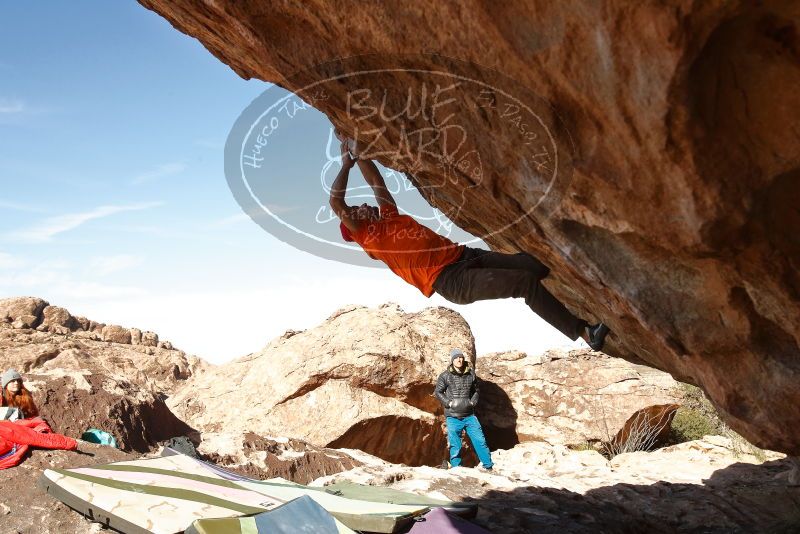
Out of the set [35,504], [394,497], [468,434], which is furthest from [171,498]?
[468,434]

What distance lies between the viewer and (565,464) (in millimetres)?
10508

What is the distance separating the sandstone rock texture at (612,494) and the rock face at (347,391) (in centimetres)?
258

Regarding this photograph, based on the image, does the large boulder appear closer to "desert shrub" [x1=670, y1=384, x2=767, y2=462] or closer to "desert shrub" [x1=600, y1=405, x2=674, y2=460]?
"desert shrub" [x1=600, y1=405, x2=674, y2=460]

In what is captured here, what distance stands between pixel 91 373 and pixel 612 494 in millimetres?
7085

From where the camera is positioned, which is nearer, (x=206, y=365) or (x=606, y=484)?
(x=606, y=484)

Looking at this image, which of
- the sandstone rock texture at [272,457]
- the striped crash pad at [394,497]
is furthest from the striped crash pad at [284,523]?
the sandstone rock texture at [272,457]

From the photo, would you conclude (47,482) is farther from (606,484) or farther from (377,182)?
(606,484)

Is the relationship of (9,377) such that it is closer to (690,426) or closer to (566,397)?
(566,397)

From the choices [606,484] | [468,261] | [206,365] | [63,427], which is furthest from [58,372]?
[206,365]

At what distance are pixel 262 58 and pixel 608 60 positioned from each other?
8.30 feet

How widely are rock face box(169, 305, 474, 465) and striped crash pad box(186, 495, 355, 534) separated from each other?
22.4 ft

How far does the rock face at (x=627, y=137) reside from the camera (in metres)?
2.91

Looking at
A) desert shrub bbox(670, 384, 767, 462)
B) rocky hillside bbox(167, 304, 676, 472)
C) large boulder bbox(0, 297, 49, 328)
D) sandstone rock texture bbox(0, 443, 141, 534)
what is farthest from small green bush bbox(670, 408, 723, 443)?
large boulder bbox(0, 297, 49, 328)

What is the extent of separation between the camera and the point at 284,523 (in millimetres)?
4980
